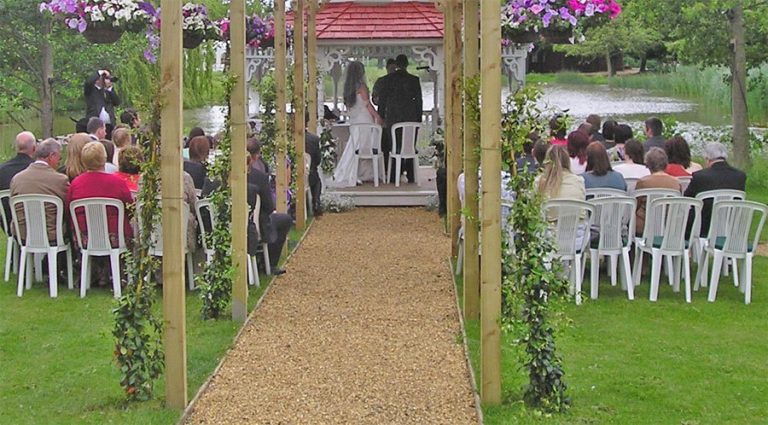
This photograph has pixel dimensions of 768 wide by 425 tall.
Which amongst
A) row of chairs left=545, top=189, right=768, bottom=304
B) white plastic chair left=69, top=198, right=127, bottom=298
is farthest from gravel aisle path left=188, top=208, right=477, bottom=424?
white plastic chair left=69, top=198, right=127, bottom=298

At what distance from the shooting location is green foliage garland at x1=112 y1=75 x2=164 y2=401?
20.2 feet

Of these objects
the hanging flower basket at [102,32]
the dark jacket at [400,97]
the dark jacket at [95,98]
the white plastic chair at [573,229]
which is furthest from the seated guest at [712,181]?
the dark jacket at [95,98]

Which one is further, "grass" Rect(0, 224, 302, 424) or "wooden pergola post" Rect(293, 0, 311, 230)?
"wooden pergola post" Rect(293, 0, 311, 230)

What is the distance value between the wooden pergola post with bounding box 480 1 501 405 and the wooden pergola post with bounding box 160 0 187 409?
5.09ft

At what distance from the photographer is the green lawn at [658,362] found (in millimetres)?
6125

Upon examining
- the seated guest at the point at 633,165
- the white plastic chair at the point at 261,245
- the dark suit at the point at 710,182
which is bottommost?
the white plastic chair at the point at 261,245

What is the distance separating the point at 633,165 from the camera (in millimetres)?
10516

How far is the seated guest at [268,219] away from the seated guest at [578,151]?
2.67 metres

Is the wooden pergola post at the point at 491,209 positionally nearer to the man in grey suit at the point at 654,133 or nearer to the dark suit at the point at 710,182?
the dark suit at the point at 710,182

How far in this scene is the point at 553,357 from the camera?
6.10 meters

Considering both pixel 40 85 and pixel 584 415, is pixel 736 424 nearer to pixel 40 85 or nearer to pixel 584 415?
pixel 584 415

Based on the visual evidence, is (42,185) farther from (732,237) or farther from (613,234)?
(732,237)

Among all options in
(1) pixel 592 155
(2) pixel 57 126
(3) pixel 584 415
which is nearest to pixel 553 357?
(3) pixel 584 415

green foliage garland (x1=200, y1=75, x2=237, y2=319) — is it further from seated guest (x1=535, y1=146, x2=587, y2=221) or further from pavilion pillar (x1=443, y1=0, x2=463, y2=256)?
pavilion pillar (x1=443, y1=0, x2=463, y2=256)
